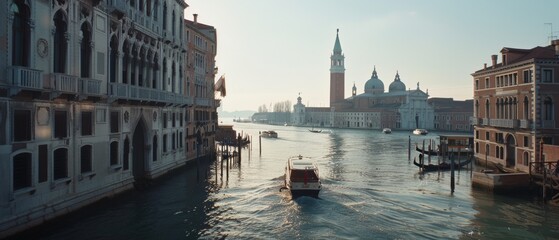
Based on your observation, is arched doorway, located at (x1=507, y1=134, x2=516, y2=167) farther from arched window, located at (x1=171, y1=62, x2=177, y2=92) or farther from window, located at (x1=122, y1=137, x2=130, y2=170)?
window, located at (x1=122, y1=137, x2=130, y2=170)

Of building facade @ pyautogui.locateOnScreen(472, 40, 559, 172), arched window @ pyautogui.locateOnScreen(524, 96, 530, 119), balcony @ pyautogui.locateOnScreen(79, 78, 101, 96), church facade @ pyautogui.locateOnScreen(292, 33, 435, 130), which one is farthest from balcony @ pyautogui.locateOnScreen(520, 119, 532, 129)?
church facade @ pyautogui.locateOnScreen(292, 33, 435, 130)

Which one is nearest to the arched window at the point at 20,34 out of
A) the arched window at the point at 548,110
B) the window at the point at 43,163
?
the window at the point at 43,163

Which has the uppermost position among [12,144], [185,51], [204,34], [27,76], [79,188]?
[204,34]

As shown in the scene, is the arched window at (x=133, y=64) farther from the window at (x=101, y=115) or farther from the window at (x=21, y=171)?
the window at (x=21, y=171)

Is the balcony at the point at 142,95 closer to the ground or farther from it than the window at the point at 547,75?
closer to the ground

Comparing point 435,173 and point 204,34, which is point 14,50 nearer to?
point 204,34

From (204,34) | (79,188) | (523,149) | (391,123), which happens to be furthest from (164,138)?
(391,123)
